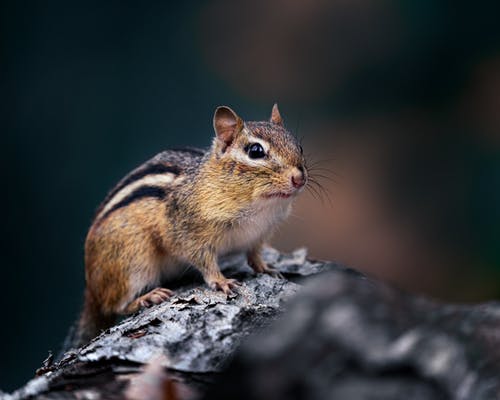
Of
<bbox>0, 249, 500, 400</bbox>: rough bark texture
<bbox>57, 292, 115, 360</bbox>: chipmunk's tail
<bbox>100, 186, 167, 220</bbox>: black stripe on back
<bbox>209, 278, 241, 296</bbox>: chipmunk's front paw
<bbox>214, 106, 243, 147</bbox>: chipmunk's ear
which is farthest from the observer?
<bbox>57, 292, 115, 360</bbox>: chipmunk's tail

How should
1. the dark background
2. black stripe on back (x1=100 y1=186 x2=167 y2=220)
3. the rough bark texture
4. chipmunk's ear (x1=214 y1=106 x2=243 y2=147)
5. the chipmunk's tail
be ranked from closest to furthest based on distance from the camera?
the rough bark texture, chipmunk's ear (x1=214 y1=106 x2=243 y2=147), black stripe on back (x1=100 y1=186 x2=167 y2=220), the chipmunk's tail, the dark background

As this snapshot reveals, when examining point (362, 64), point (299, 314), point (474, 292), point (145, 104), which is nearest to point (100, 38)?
point (145, 104)

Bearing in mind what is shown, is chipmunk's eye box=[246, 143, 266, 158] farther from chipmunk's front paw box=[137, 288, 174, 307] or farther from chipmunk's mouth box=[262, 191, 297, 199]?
chipmunk's front paw box=[137, 288, 174, 307]

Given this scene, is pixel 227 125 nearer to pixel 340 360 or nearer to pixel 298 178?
pixel 298 178

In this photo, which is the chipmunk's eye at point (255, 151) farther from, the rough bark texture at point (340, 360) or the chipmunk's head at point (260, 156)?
the rough bark texture at point (340, 360)

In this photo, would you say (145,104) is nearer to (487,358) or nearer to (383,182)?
(383,182)

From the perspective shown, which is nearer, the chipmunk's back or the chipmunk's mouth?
the chipmunk's mouth

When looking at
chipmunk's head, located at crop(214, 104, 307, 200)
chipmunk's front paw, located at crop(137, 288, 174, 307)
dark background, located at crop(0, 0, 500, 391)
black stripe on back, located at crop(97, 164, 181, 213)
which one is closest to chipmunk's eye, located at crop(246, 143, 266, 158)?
chipmunk's head, located at crop(214, 104, 307, 200)

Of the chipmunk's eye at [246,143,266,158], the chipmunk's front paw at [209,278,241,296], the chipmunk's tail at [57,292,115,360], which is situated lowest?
the chipmunk's tail at [57,292,115,360]
